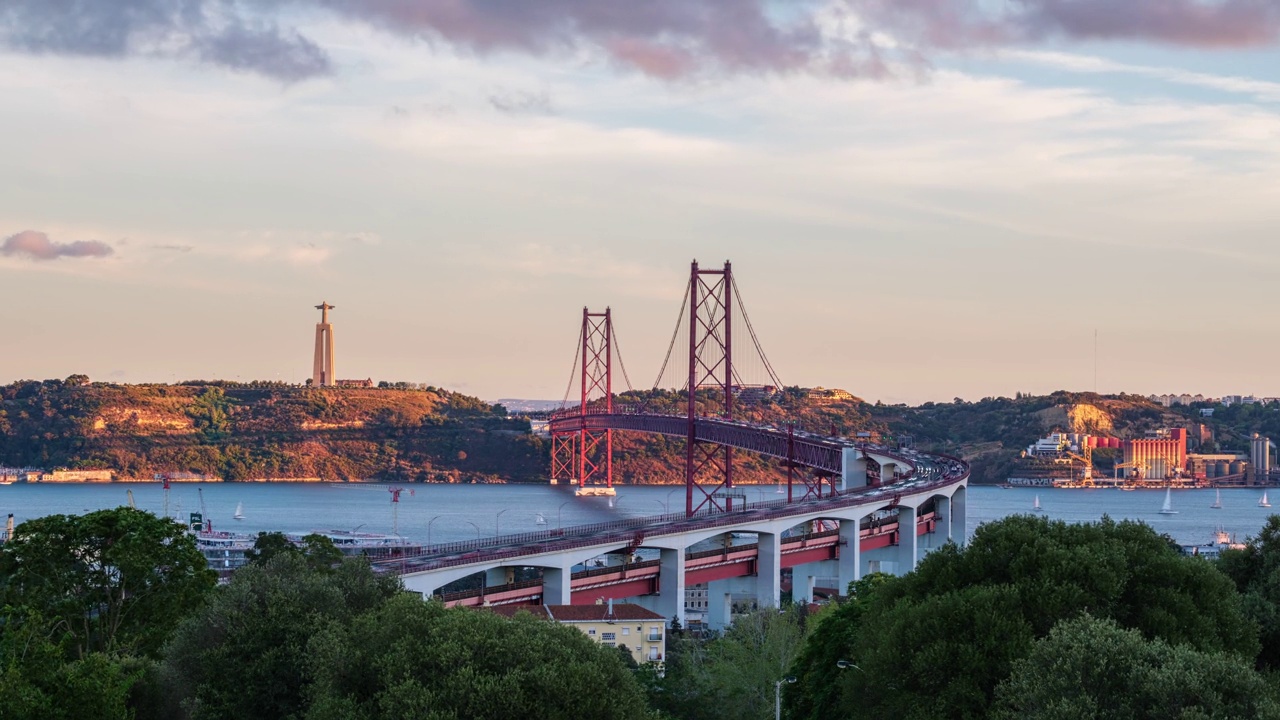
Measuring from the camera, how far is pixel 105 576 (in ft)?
77.7

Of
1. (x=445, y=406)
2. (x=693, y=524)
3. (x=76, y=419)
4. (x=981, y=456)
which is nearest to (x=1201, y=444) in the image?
(x=981, y=456)

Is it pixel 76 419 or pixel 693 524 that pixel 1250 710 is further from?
pixel 76 419

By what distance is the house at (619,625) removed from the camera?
105 feet

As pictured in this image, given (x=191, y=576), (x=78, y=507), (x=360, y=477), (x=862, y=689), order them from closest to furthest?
(x=862, y=689) → (x=191, y=576) → (x=78, y=507) → (x=360, y=477)

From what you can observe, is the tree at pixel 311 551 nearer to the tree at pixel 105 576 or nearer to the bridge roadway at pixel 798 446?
the tree at pixel 105 576

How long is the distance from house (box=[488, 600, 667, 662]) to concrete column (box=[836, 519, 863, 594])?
46.6 feet

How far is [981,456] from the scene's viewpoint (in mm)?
141125

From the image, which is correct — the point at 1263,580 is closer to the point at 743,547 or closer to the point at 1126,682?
the point at 1126,682

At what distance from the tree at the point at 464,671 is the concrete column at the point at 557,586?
18.6 m

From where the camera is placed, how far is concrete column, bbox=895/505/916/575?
51.4m

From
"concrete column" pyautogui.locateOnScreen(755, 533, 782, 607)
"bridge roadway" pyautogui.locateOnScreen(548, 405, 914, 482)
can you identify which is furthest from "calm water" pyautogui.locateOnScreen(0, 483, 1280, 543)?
"concrete column" pyautogui.locateOnScreen(755, 533, 782, 607)

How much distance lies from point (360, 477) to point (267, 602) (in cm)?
11986

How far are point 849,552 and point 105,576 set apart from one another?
2732cm

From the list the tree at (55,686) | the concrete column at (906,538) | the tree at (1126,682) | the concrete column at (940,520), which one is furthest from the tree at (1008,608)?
the concrete column at (940,520)
